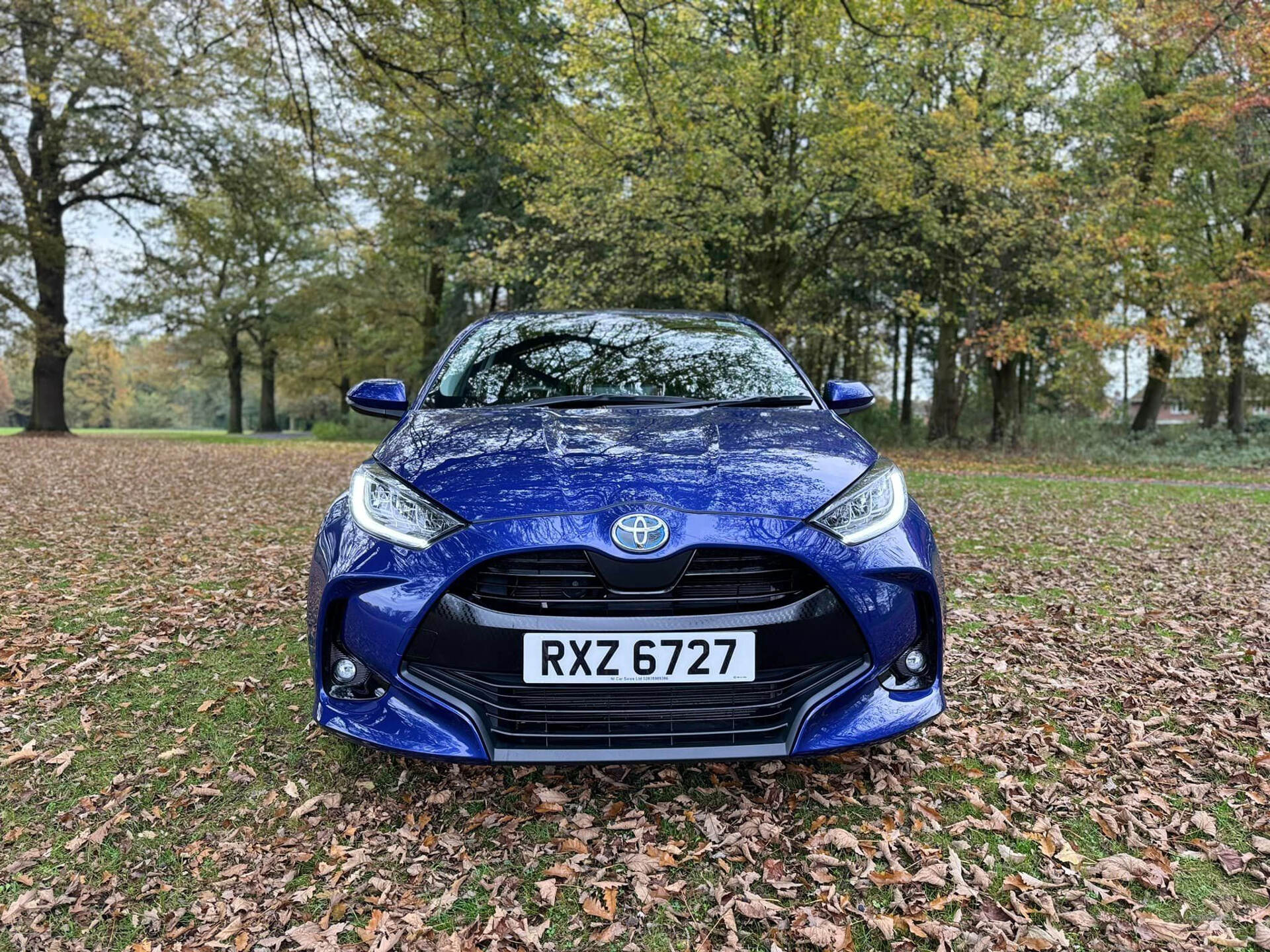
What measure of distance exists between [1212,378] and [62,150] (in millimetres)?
28148

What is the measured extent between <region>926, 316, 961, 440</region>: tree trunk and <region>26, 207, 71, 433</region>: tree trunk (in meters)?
20.6

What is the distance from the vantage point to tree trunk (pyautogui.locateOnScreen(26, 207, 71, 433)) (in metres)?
18.5

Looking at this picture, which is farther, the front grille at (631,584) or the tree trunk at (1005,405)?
the tree trunk at (1005,405)

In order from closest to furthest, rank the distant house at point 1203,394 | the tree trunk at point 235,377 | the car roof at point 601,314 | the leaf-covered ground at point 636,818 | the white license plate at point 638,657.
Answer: the leaf-covered ground at point 636,818, the white license plate at point 638,657, the car roof at point 601,314, the distant house at point 1203,394, the tree trunk at point 235,377

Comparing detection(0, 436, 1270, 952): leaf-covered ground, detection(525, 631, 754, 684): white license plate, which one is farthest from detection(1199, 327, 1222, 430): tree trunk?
detection(525, 631, 754, 684): white license plate

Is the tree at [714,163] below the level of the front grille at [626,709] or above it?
above

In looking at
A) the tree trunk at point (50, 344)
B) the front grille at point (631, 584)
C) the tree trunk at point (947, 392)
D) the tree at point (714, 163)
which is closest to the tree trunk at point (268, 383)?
the tree trunk at point (50, 344)

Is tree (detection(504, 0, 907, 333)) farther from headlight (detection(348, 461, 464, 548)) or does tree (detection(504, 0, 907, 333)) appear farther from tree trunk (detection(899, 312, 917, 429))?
headlight (detection(348, 461, 464, 548))

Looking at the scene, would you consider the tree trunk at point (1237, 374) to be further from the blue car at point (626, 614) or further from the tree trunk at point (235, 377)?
the tree trunk at point (235, 377)

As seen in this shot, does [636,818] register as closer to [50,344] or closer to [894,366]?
[50,344]

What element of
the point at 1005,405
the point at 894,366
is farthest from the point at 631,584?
the point at 894,366

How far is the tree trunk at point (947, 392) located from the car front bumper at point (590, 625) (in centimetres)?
1649

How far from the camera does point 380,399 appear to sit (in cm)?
314

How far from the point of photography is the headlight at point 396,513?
2018 millimetres
